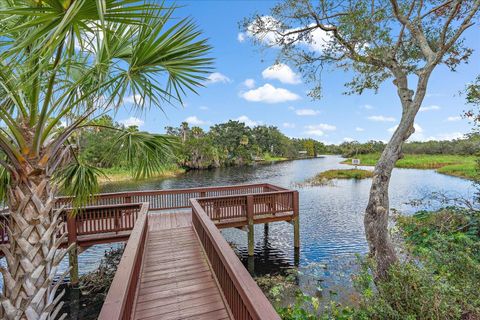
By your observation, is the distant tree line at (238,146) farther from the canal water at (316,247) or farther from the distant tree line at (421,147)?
the canal water at (316,247)

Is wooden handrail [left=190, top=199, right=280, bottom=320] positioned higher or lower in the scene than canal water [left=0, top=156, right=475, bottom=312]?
higher

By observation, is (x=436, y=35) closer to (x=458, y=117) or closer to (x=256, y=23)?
(x=458, y=117)

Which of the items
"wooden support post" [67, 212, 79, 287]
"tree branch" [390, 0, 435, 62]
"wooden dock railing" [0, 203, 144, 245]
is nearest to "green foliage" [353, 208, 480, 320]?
"tree branch" [390, 0, 435, 62]

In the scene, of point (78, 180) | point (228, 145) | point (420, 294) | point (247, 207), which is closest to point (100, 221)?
point (78, 180)

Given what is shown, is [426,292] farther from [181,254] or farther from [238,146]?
[238,146]

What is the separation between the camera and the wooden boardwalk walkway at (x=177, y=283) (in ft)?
9.75

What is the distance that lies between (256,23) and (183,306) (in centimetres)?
670

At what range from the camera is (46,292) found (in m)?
2.13

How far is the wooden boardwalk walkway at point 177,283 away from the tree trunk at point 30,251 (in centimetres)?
121

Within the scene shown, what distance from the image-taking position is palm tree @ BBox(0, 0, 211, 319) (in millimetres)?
1829

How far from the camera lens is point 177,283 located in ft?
11.9

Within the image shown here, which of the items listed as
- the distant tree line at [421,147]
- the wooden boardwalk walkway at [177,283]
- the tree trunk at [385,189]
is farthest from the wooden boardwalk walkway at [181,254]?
the distant tree line at [421,147]

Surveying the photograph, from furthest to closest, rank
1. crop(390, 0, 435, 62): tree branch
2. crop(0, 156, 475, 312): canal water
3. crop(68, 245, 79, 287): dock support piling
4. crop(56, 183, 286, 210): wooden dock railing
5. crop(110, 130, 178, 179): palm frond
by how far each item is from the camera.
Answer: crop(56, 183, 286, 210): wooden dock railing, crop(0, 156, 475, 312): canal water, crop(68, 245, 79, 287): dock support piling, crop(390, 0, 435, 62): tree branch, crop(110, 130, 178, 179): palm frond

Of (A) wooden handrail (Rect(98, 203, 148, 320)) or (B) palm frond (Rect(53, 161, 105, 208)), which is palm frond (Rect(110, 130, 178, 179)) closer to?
(B) palm frond (Rect(53, 161, 105, 208))
